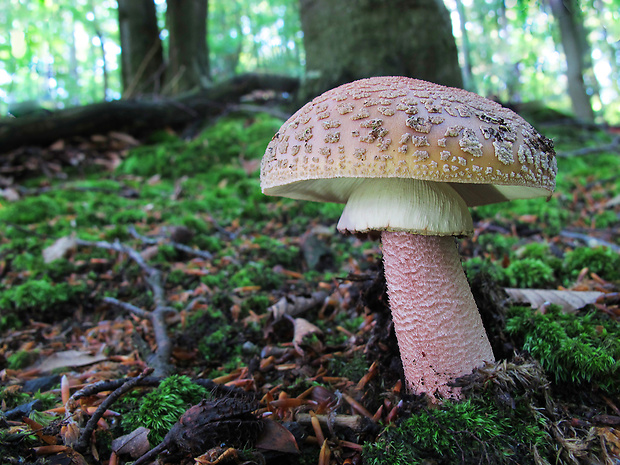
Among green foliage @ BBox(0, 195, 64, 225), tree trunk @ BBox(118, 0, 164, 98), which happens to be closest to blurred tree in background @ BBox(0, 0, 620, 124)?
tree trunk @ BBox(118, 0, 164, 98)

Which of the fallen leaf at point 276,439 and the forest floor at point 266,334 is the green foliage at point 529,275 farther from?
the fallen leaf at point 276,439

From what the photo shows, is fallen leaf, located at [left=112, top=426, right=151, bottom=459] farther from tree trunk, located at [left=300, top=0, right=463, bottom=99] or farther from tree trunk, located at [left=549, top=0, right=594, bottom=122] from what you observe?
tree trunk, located at [left=549, top=0, right=594, bottom=122]

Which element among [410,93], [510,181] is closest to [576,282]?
[510,181]

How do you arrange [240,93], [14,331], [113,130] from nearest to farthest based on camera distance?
[14,331] < [113,130] < [240,93]

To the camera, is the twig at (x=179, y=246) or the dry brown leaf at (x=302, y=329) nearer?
the dry brown leaf at (x=302, y=329)

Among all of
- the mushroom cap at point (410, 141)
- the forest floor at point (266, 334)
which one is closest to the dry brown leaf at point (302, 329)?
the forest floor at point (266, 334)

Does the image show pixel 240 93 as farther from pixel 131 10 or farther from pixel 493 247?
pixel 493 247

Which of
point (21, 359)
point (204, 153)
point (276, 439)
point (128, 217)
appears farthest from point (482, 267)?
point (204, 153)
